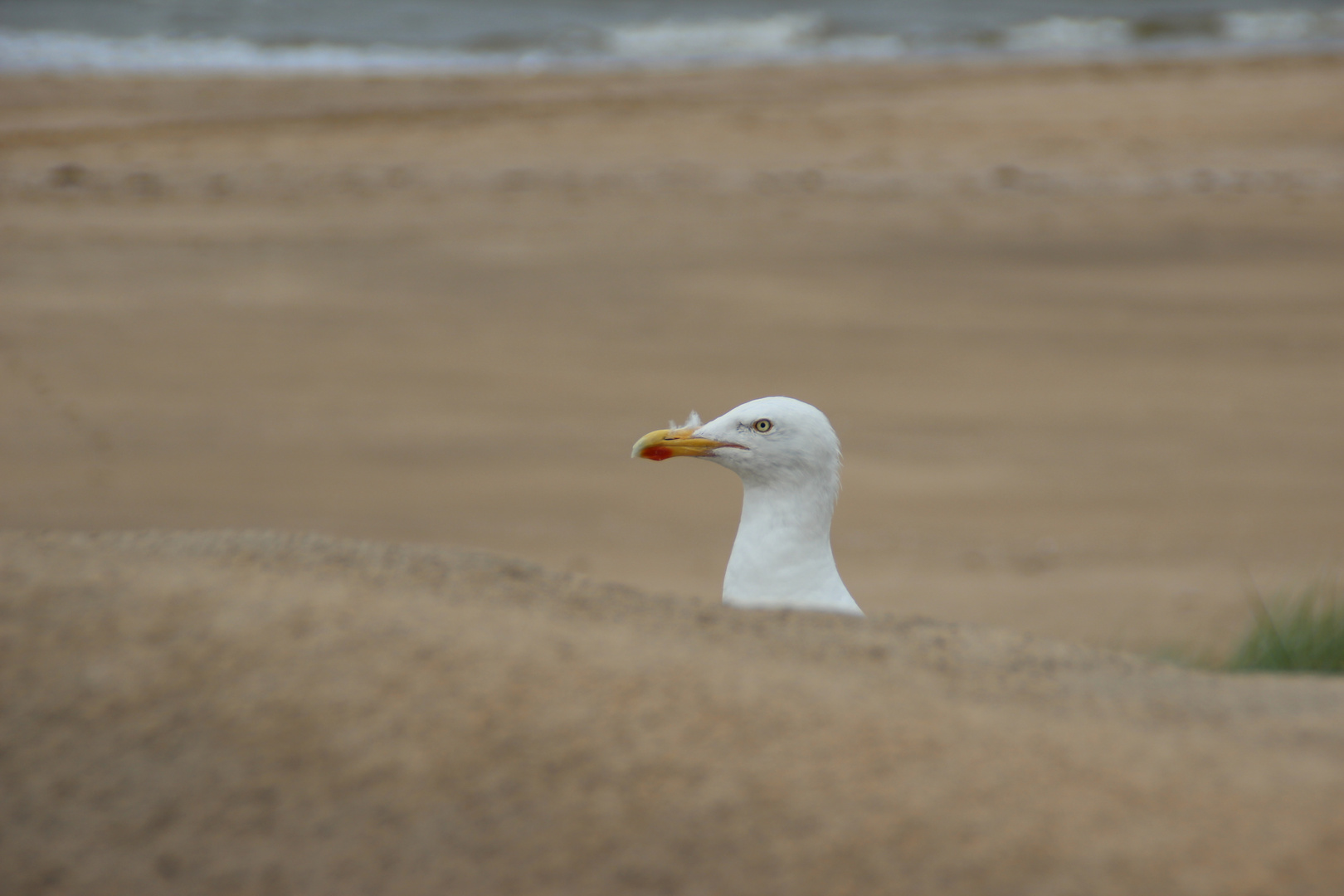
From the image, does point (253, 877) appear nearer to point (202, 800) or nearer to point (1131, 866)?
point (202, 800)

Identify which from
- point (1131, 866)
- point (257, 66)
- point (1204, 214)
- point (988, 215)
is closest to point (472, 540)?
point (1131, 866)

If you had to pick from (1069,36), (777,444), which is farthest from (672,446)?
(1069,36)

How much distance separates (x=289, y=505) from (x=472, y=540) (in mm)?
1309

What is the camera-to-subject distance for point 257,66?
23.9m

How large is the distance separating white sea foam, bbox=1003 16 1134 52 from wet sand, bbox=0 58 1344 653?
357 inches

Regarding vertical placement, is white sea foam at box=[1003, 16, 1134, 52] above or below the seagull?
above

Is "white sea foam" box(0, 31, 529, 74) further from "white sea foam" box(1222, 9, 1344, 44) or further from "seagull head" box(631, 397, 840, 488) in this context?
"seagull head" box(631, 397, 840, 488)

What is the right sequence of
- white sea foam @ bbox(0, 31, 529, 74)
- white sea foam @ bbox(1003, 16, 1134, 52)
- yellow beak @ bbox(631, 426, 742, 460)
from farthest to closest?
white sea foam @ bbox(1003, 16, 1134, 52) < white sea foam @ bbox(0, 31, 529, 74) < yellow beak @ bbox(631, 426, 742, 460)

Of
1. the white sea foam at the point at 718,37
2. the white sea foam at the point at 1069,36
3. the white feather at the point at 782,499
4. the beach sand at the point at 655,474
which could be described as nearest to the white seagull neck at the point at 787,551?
the white feather at the point at 782,499

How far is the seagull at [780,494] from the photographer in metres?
4.38

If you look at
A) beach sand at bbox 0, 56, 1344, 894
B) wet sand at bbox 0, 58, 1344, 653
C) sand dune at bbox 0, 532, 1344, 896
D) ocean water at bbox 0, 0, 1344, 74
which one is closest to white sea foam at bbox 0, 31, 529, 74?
ocean water at bbox 0, 0, 1344, 74

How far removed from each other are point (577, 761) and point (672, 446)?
8.34ft

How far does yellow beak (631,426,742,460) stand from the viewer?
4598 millimetres

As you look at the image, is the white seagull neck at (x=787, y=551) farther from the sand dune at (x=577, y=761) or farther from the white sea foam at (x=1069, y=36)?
the white sea foam at (x=1069, y=36)
